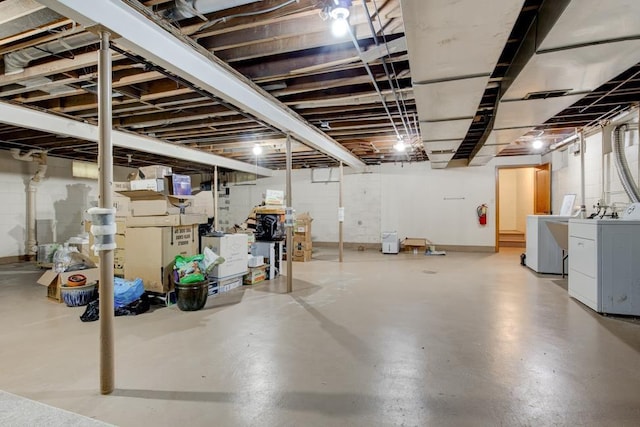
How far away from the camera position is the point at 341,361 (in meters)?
2.34

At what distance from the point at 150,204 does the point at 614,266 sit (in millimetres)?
5210

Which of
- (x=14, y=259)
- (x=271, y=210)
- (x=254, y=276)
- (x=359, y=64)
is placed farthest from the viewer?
(x=14, y=259)

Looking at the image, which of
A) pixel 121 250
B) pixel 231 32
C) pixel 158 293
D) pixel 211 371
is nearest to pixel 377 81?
pixel 231 32

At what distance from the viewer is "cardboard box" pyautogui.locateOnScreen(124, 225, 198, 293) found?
3.81 metres

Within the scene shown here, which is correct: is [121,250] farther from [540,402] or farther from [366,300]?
[540,402]

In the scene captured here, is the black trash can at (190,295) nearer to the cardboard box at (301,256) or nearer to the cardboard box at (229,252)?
the cardboard box at (229,252)

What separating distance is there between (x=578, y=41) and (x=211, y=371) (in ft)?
10.5

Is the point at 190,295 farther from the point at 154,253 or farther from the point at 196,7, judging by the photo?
the point at 196,7

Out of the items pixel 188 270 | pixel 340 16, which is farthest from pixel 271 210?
pixel 340 16

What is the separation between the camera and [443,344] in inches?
103

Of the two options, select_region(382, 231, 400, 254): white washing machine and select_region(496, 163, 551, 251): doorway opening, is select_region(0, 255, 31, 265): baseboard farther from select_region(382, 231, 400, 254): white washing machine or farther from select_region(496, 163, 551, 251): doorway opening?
select_region(496, 163, 551, 251): doorway opening

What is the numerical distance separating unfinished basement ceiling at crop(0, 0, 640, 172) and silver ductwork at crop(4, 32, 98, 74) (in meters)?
0.01

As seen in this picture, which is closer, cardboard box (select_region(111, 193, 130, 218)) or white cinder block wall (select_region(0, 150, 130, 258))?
cardboard box (select_region(111, 193, 130, 218))

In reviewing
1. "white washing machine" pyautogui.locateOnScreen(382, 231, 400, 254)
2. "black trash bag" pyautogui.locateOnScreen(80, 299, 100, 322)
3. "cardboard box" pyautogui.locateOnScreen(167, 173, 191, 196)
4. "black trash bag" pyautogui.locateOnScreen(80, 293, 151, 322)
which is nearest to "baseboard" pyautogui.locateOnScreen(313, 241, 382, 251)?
"white washing machine" pyautogui.locateOnScreen(382, 231, 400, 254)
